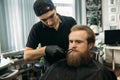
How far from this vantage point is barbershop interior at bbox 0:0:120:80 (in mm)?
3283

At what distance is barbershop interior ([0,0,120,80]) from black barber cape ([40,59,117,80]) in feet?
1.15

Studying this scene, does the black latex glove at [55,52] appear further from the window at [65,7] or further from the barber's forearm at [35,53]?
the window at [65,7]

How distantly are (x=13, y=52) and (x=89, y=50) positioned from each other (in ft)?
7.18

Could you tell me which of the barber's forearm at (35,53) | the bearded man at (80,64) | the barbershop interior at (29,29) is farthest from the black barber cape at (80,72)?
the barbershop interior at (29,29)

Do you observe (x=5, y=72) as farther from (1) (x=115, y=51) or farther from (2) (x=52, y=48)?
(1) (x=115, y=51)

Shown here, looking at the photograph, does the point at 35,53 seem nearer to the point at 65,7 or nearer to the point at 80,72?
the point at 80,72

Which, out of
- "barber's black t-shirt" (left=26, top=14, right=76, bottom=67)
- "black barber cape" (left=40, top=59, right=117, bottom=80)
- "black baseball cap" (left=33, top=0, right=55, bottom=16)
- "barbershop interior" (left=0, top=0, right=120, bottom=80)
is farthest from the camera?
"barbershop interior" (left=0, top=0, right=120, bottom=80)

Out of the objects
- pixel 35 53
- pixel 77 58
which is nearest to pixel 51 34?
pixel 35 53

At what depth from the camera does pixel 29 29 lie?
145 inches

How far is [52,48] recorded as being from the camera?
4.79 feet

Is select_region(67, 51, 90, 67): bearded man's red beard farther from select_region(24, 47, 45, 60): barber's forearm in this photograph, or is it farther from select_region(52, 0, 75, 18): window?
select_region(52, 0, 75, 18): window

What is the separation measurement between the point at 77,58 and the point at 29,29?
2.41 metres

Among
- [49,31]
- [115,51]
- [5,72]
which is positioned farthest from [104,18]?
[49,31]

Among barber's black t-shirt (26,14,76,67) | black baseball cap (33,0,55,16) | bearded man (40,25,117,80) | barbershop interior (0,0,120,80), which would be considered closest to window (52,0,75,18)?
barbershop interior (0,0,120,80)
